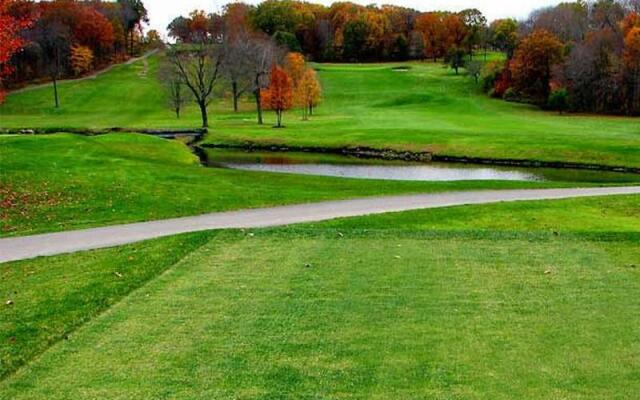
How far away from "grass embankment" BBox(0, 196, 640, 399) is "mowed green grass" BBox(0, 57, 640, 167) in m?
36.1

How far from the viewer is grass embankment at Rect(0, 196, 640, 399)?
25.6ft

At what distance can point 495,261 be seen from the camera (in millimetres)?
13844

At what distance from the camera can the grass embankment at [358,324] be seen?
7812 millimetres

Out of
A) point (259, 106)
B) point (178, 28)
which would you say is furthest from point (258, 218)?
point (178, 28)

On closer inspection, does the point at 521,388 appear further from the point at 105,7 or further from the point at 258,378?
the point at 105,7

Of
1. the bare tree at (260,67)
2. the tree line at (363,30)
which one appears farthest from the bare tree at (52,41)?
the bare tree at (260,67)

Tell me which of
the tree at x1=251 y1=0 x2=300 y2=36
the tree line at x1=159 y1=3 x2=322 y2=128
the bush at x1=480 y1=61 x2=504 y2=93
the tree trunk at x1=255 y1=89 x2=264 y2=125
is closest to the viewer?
the tree trunk at x1=255 y1=89 x2=264 y2=125

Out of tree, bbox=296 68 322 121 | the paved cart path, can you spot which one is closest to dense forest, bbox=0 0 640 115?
the paved cart path

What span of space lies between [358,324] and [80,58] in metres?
106

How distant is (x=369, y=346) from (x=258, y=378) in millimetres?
1707

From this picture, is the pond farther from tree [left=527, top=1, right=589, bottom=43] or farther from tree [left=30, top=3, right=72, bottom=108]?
tree [left=527, top=1, right=589, bottom=43]

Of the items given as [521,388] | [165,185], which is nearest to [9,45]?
[165,185]

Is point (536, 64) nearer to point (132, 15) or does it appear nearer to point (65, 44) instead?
point (65, 44)

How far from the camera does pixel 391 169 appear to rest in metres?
45.7
